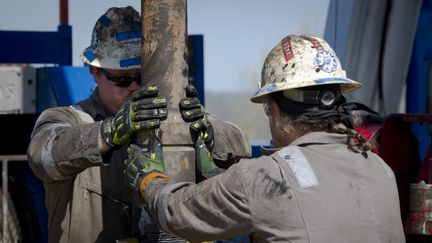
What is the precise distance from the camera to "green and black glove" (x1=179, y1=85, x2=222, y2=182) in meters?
2.97

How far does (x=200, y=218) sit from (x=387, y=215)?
0.59m

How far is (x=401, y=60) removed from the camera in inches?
290

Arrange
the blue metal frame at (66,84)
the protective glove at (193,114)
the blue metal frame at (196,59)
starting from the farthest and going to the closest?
the blue metal frame at (196,59) → the blue metal frame at (66,84) → the protective glove at (193,114)

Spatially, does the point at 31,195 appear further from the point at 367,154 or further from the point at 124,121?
the point at 367,154

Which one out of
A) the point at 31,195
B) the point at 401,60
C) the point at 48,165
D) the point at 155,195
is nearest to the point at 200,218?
the point at 155,195

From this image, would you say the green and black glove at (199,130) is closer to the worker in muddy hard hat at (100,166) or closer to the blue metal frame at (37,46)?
the worker in muddy hard hat at (100,166)

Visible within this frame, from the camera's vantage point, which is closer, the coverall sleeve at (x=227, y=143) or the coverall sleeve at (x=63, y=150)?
the coverall sleeve at (x=63, y=150)

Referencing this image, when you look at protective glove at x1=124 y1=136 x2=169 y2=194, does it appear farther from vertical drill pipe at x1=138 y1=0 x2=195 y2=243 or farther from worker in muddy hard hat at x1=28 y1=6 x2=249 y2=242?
worker in muddy hard hat at x1=28 y1=6 x2=249 y2=242

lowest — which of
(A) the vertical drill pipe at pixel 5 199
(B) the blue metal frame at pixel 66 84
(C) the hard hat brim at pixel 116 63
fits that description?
(A) the vertical drill pipe at pixel 5 199

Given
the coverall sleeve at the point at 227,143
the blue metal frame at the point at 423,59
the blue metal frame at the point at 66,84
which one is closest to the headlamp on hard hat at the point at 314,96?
the coverall sleeve at the point at 227,143

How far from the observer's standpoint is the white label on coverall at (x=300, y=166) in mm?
2572

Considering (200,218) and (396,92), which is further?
(396,92)

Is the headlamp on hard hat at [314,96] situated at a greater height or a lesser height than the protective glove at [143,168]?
greater

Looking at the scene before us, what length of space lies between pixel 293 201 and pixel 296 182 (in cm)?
6
